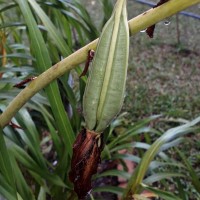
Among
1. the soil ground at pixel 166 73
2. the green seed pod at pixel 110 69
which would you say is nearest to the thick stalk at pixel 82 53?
the green seed pod at pixel 110 69

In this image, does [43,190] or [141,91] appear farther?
[141,91]

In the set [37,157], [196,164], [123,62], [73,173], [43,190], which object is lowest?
[196,164]

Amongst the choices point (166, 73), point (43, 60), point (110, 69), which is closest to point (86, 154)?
point (110, 69)

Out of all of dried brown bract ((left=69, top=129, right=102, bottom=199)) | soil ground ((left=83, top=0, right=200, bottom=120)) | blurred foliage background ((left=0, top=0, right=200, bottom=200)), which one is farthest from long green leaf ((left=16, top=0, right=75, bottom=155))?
soil ground ((left=83, top=0, right=200, bottom=120))

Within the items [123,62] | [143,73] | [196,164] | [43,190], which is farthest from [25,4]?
[143,73]

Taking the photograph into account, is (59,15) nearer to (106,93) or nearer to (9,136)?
(9,136)

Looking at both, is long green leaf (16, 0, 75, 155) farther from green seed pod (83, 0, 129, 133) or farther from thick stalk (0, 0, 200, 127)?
green seed pod (83, 0, 129, 133)

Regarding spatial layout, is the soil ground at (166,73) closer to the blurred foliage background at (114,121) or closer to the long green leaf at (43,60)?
the blurred foliage background at (114,121)
